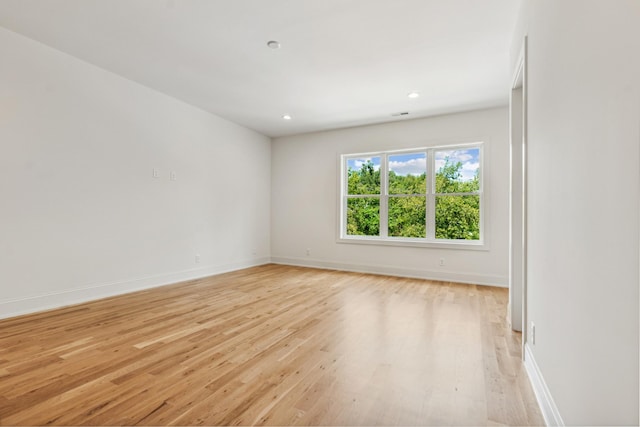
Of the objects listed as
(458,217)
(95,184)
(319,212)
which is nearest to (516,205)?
(458,217)

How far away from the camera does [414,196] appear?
553 centimetres

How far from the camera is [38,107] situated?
10.6 ft

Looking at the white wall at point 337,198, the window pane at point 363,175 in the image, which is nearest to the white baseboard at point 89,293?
the white wall at point 337,198

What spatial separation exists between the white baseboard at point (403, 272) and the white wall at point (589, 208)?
3.26 m

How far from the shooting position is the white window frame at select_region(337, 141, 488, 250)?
196 inches

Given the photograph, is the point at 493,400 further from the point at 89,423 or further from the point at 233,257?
the point at 233,257

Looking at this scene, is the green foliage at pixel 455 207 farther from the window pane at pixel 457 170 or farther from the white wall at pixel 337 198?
the white wall at pixel 337 198

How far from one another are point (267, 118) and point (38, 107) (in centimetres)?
309

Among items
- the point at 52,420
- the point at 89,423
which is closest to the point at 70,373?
the point at 52,420

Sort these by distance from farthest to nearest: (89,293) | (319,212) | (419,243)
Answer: (319,212), (419,243), (89,293)

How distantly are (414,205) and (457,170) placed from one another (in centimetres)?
90

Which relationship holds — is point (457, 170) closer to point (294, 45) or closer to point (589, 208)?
point (294, 45)

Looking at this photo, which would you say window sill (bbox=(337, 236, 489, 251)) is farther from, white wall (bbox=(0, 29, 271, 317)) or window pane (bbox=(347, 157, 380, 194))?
white wall (bbox=(0, 29, 271, 317))

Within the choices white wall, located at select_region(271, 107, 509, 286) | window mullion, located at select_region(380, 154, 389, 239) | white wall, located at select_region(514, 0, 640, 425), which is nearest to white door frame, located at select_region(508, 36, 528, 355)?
white wall, located at select_region(514, 0, 640, 425)
